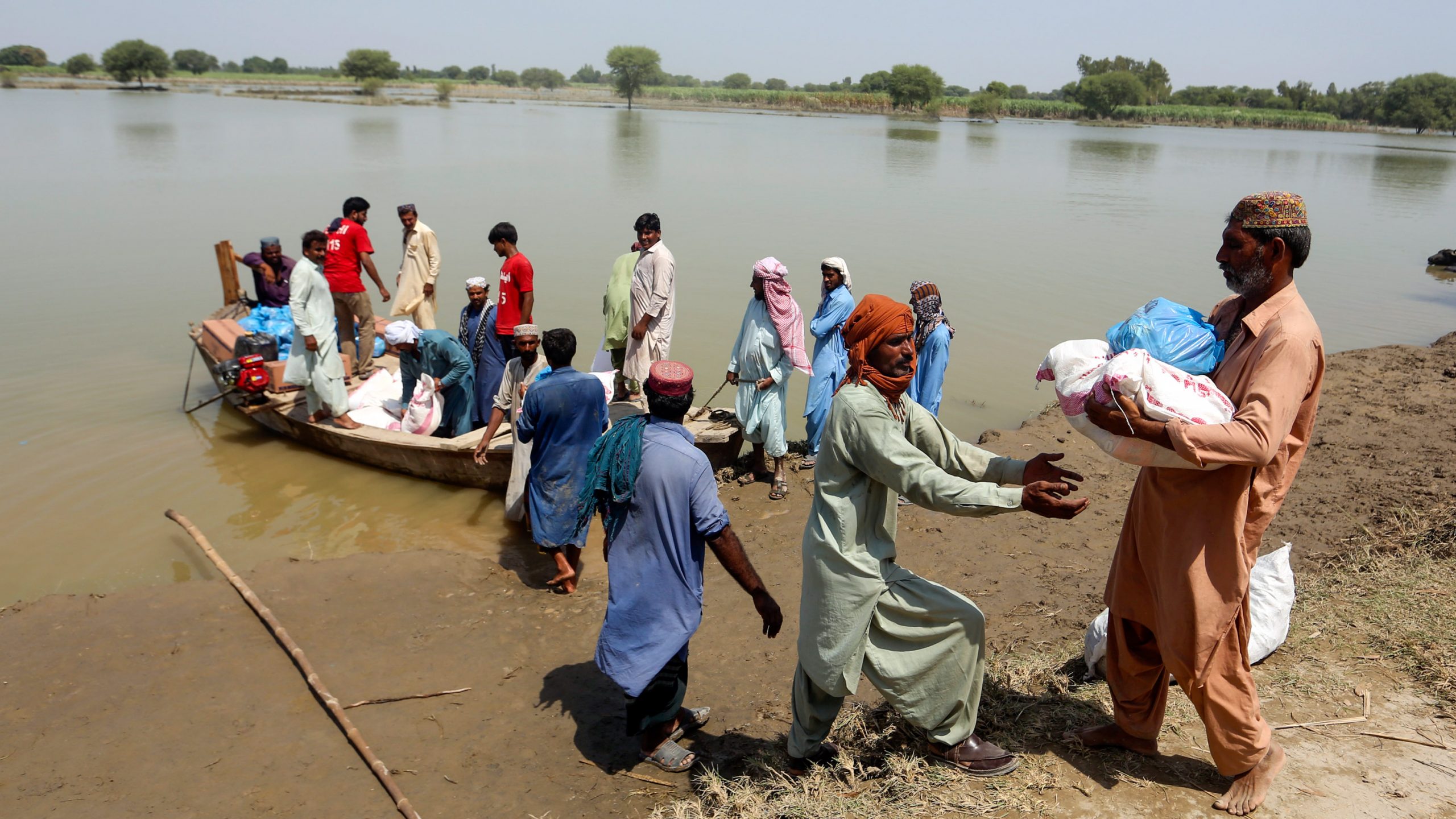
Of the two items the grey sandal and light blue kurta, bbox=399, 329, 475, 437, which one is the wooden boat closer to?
light blue kurta, bbox=399, 329, 475, 437

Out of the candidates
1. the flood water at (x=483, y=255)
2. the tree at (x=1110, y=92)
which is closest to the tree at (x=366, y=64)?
the flood water at (x=483, y=255)

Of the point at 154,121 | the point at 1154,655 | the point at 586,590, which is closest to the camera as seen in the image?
the point at 1154,655

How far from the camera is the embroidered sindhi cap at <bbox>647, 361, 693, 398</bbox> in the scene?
3.06 m

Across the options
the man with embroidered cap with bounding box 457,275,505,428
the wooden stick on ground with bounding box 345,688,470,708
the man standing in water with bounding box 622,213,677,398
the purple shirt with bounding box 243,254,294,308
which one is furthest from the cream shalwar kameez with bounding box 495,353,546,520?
the purple shirt with bounding box 243,254,294,308

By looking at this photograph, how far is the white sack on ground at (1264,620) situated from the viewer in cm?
353

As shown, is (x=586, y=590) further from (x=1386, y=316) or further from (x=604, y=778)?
(x=1386, y=316)

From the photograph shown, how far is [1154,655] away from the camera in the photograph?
9.39 ft

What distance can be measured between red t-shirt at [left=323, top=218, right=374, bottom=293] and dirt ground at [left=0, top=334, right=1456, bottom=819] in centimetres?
321

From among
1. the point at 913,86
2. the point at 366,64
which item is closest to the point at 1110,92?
the point at 913,86

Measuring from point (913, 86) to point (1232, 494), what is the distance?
276 feet

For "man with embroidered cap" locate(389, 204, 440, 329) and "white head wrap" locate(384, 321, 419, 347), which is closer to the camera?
"white head wrap" locate(384, 321, 419, 347)

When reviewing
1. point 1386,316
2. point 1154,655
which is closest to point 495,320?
point 1154,655

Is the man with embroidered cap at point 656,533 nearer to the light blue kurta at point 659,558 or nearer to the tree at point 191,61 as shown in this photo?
the light blue kurta at point 659,558

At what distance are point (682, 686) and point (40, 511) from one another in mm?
6256
